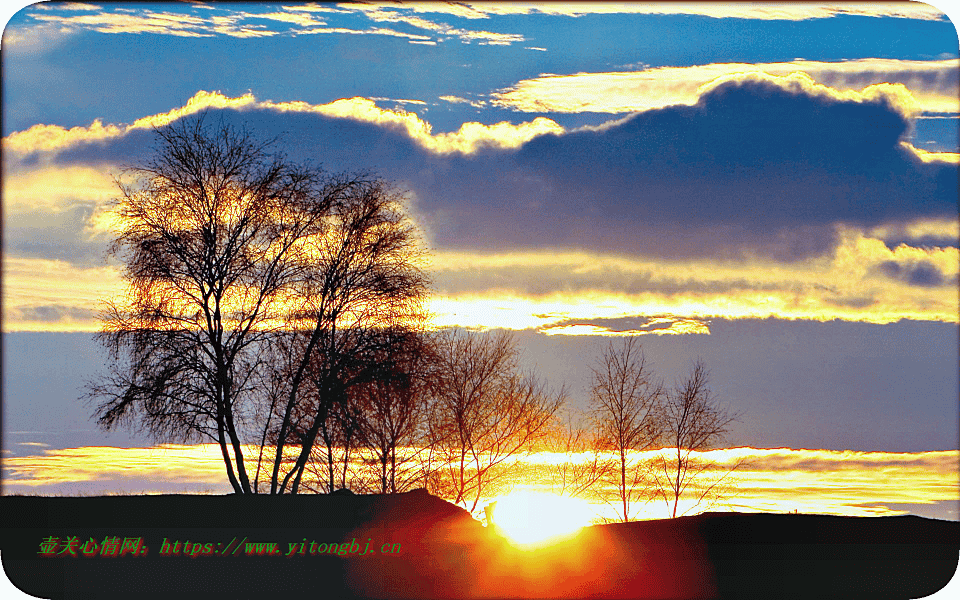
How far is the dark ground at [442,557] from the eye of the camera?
17000mm

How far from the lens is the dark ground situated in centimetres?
1700

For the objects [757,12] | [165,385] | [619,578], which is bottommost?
[619,578]

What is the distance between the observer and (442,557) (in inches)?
698

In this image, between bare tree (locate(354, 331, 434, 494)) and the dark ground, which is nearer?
the dark ground

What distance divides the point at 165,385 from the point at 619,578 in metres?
13.2

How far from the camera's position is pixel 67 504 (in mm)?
18797

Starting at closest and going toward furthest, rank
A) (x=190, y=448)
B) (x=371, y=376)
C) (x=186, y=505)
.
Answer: (x=186, y=505), (x=190, y=448), (x=371, y=376)

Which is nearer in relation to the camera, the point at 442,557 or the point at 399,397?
the point at 442,557

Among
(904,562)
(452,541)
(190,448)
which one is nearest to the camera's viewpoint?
(904,562)

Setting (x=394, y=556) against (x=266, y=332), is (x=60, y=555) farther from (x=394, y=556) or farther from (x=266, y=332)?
(x=266, y=332)

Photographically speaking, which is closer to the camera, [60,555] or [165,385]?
[60,555]

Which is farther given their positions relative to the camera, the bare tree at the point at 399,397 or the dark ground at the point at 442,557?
the bare tree at the point at 399,397

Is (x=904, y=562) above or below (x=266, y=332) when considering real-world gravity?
below

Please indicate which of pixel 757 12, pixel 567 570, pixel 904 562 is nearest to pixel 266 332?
pixel 567 570
